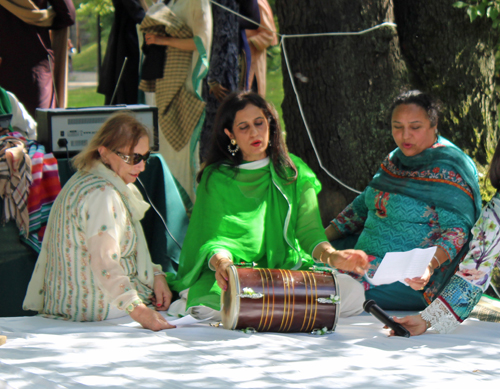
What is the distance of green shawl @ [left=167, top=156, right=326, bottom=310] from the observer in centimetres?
380

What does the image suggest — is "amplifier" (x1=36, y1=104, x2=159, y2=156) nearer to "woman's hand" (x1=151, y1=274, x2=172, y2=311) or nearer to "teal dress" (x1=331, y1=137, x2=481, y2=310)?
"woman's hand" (x1=151, y1=274, x2=172, y2=311)

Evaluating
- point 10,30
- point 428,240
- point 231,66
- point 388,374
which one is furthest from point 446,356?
point 10,30

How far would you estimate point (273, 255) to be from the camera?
12.6ft

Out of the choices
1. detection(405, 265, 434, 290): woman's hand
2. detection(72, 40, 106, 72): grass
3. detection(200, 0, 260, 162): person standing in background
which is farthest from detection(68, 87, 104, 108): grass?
detection(405, 265, 434, 290): woman's hand

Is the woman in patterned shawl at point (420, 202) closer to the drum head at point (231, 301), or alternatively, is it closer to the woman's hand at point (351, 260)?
the woman's hand at point (351, 260)

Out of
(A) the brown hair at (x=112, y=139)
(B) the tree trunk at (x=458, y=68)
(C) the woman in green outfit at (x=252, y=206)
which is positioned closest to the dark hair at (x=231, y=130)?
(C) the woman in green outfit at (x=252, y=206)

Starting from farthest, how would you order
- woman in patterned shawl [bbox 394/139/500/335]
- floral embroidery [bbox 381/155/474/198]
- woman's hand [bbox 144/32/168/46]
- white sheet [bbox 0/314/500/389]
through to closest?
woman's hand [bbox 144/32/168/46] → floral embroidery [bbox 381/155/474/198] → woman in patterned shawl [bbox 394/139/500/335] → white sheet [bbox 0/314/500/389]

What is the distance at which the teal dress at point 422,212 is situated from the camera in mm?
3797

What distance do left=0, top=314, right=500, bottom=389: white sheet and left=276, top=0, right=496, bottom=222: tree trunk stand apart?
1.74m

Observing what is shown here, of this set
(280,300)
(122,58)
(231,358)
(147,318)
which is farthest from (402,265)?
(122,58)

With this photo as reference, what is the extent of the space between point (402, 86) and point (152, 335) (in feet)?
8.86

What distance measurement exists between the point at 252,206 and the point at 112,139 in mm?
909

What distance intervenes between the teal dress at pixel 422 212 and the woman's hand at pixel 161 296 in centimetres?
119

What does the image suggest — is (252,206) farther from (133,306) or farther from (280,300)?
(133,306)
